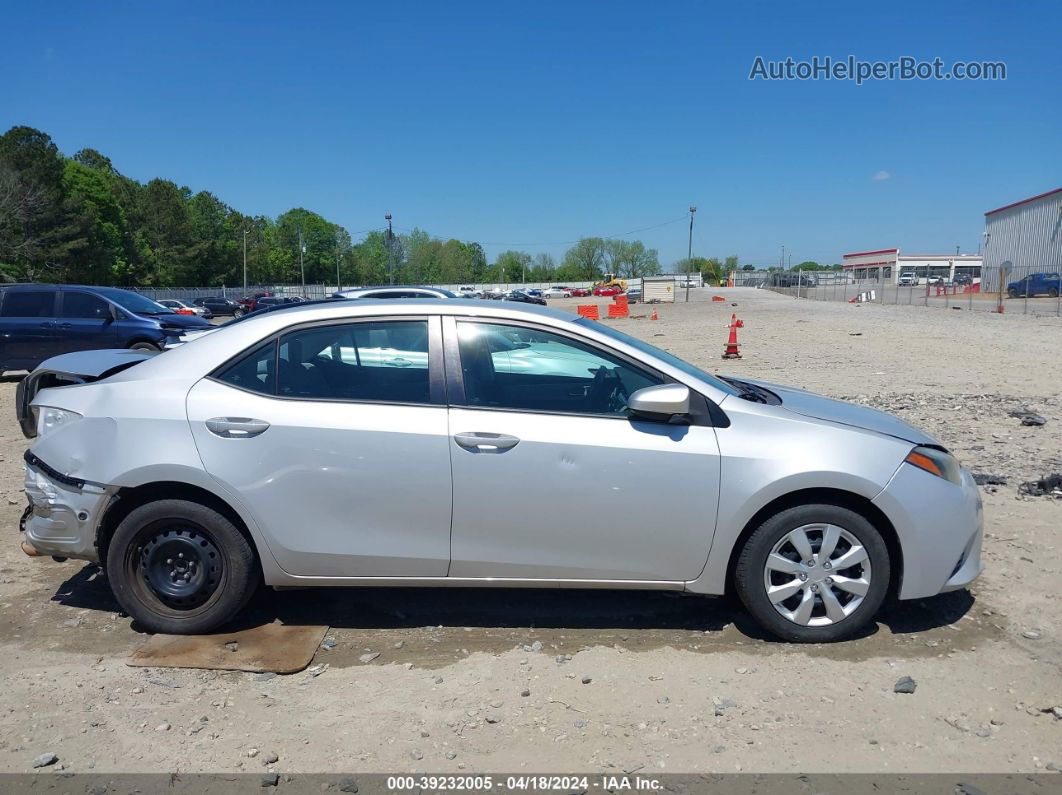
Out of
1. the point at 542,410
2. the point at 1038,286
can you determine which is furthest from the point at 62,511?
the point at 1038,286

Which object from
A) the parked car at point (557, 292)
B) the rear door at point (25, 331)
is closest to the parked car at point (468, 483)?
the rear door at point (25, 331)

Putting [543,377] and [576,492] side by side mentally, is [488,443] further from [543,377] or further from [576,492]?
[543,377]

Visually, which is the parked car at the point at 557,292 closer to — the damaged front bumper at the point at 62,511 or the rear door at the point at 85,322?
the rear door at the point at 85,322

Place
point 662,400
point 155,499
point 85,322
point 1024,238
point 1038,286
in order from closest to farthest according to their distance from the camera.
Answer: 1. point 662,400
2. point 155,499
3. point 85,322
4. point 1038,286
5. point 1024,238

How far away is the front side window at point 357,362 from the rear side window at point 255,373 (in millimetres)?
40

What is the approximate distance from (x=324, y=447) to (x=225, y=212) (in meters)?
119

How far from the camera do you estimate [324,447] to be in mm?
3693

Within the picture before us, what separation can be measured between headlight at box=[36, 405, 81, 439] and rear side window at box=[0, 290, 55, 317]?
35.6ft

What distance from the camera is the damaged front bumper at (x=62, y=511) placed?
12.6ft

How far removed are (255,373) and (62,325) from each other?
37.7 feet

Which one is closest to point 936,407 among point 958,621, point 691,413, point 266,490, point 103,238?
point 958,621

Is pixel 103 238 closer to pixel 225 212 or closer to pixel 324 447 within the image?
pixel 225 212

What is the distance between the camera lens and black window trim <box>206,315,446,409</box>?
3793 mm

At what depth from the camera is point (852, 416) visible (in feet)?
13.3
